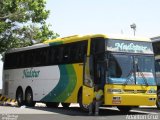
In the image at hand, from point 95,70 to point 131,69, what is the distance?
144 cm

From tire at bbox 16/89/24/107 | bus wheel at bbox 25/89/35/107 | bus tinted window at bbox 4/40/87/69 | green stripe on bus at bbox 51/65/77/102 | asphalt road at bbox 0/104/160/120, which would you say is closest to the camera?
asphalt road at bbox 0/104/160/120

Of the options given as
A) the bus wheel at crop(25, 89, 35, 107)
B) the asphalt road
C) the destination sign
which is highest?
the destination sign

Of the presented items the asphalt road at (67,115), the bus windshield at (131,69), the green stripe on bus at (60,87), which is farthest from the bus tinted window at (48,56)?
the asphalt road at (67,115)

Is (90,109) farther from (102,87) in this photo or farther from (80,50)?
(80,50)

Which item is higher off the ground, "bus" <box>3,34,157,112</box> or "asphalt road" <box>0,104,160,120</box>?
"bus" <box>3,34,157,112</box>

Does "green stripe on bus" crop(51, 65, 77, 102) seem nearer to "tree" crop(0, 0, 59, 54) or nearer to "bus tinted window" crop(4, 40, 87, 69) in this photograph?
"bus tinted window" crop(4, 40, 87, 69)

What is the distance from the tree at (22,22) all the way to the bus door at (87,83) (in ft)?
42.6

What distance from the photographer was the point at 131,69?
1856 cm

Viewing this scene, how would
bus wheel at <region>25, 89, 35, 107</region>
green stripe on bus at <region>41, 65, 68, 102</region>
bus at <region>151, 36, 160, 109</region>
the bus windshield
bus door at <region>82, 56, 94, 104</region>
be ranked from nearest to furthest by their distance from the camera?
the bus windshield
bus door at <region>82, 56, 94, 104</region>
green stripe on bus at <region>41, 65, 68, 102</region>
bus at <region>151, 36, 160, 109</region>
bus wheel at <region>25, 89, 35, 107</region>

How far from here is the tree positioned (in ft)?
102

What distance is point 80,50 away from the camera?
20438 millimetres

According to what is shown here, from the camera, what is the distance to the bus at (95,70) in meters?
18.3

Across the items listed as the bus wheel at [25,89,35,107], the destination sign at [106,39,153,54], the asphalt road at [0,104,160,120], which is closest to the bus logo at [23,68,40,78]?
the bus wheel at [25,89,35,107]

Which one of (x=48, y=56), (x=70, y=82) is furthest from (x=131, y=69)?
(x=48, y=56)
